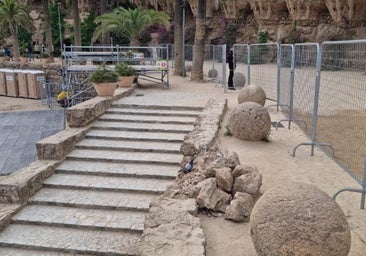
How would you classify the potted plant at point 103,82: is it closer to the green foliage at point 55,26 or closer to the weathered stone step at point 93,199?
the weathered stone step at point 93,199

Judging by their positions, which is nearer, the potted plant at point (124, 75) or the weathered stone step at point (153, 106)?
the weathered stone step at point (153, 106)

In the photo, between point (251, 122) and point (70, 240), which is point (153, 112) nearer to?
point (251, 122)

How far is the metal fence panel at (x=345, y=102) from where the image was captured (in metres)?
6.76

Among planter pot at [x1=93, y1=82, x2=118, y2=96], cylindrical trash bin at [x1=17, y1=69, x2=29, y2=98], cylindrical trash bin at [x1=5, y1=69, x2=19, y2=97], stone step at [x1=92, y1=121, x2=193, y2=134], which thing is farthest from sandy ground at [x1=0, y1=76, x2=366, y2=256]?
cylindrical trash bin at [x1=5, y1=69, x2=19, y2=97]

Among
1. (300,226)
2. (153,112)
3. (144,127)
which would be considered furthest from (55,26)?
(300,226)

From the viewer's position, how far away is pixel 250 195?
5.21 metres

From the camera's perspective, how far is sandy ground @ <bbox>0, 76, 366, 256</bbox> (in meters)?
4.32

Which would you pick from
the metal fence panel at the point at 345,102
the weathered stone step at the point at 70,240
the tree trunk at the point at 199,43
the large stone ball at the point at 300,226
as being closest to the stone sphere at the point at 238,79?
the tree trunk at the point at 199,43

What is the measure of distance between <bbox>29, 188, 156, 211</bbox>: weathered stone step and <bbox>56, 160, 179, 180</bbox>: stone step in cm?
55

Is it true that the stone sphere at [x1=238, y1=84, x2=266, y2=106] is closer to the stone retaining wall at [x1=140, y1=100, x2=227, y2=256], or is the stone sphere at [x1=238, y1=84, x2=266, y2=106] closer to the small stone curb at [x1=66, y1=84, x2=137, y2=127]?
the small stone curb at [x1=66, y1=84, x2=137, y2=127]

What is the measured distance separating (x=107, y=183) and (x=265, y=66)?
378 inches

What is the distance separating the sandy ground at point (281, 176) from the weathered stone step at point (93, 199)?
1.97m

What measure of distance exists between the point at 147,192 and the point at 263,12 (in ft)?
84.8

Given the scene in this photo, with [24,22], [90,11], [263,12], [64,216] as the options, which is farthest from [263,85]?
[90,11]
